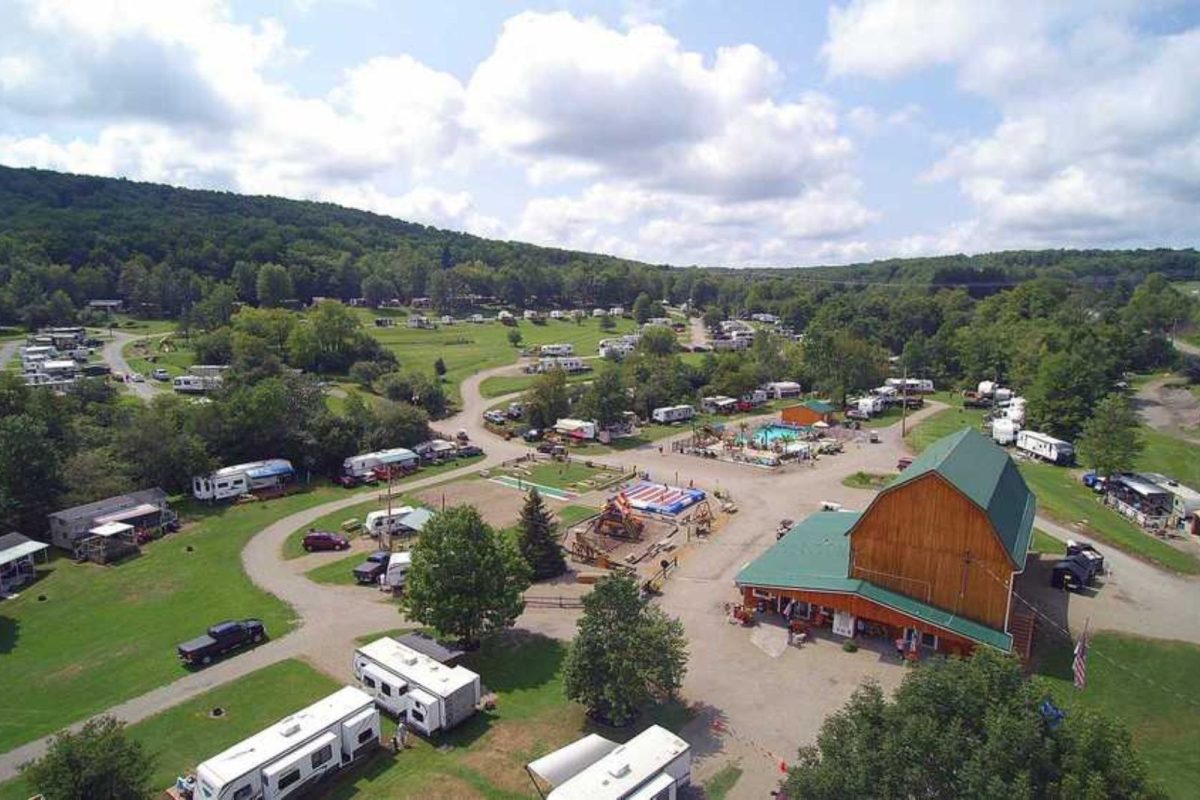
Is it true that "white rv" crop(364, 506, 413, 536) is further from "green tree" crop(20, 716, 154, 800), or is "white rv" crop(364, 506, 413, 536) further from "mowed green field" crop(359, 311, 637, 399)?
"mowed green field" crop(359, 311, 637, 399)

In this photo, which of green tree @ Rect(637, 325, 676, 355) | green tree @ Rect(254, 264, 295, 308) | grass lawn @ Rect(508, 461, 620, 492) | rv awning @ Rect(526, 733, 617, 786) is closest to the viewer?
rv awning @ Rect(526, 733, 617, 786)

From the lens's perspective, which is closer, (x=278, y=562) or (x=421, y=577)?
(x=421, y=577)

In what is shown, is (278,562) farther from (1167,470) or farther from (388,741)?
(1167,470)

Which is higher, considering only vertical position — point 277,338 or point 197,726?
point 277,338

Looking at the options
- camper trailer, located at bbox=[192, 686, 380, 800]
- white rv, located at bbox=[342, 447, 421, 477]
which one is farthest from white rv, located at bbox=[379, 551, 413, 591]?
white rv, located at bbox=[342, 447, 421, 477]

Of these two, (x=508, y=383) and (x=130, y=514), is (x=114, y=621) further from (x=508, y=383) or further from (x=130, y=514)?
(x=508, y=383)

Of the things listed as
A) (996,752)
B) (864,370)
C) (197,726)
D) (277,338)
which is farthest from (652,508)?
(277,338)
